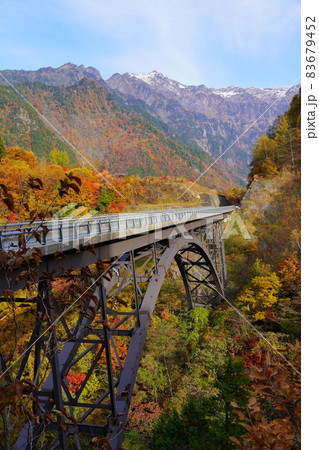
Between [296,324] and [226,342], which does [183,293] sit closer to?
[226,342]

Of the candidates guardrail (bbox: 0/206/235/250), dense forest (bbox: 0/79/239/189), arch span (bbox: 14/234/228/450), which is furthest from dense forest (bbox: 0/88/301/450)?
dense forest (bbox: 0/79/239/189)

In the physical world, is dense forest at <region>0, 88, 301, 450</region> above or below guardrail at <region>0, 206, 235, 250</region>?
below

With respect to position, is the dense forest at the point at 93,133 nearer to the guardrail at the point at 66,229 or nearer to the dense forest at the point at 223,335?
the dense forest at the point at 223,335

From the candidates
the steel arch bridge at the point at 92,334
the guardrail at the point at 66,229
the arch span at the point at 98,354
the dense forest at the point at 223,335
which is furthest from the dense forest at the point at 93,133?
the guardrail at the point at 66,229

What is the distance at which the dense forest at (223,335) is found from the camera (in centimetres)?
361

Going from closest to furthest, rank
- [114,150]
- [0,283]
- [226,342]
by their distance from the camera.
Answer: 1. [0,283]
2. [226,342]
3. [114,150]

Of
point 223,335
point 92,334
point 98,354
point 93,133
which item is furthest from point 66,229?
point 93,133

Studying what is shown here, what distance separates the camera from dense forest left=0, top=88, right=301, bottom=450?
3606mm

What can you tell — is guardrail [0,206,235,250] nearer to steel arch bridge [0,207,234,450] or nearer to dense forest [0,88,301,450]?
steel arch bridge [0,207,234,450]

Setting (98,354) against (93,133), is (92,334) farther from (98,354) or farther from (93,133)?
(93,133)

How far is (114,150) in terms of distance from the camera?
98312mm

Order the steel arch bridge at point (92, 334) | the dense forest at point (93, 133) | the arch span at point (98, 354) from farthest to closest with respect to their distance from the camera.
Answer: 1. the dense forest at point (93, 133)
2. the arch span at point (98, 354)
3. the steel arch bridge at point (92, 334)
